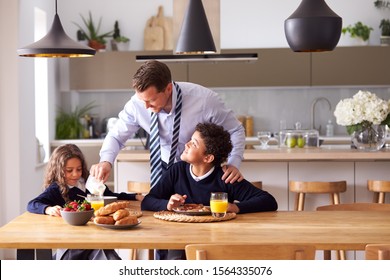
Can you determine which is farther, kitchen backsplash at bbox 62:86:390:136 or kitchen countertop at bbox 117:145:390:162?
kitchen backsplash at bbox 62:86:390:136

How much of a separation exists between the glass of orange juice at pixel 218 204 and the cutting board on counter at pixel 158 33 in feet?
18.0

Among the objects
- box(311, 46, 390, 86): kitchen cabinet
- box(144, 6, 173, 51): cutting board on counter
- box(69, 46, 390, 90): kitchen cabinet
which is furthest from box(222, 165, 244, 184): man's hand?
box(144, 6, 173, 51): cutting board on counter

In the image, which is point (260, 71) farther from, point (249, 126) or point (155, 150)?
point (155, 150)

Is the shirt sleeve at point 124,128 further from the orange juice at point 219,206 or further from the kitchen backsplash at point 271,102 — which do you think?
the kitchen backsplash at point 271,102

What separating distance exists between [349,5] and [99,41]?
2910 mm

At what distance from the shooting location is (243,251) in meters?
2.57

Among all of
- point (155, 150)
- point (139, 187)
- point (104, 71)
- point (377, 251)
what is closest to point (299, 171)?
point (139, 187)

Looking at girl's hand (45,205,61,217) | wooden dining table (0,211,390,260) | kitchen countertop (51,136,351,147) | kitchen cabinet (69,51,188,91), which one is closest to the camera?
wooden dining table (0,211,390,260)

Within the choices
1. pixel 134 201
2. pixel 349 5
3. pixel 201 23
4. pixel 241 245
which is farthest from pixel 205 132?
pixel 349 5

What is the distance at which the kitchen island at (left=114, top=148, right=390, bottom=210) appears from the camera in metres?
5.30

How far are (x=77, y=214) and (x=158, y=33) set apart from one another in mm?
5688

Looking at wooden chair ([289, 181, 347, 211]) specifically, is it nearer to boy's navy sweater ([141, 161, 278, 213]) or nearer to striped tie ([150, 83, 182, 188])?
striped tie ([150, 83, 182, 188])

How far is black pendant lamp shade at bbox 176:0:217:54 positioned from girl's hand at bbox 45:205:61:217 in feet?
5.58
